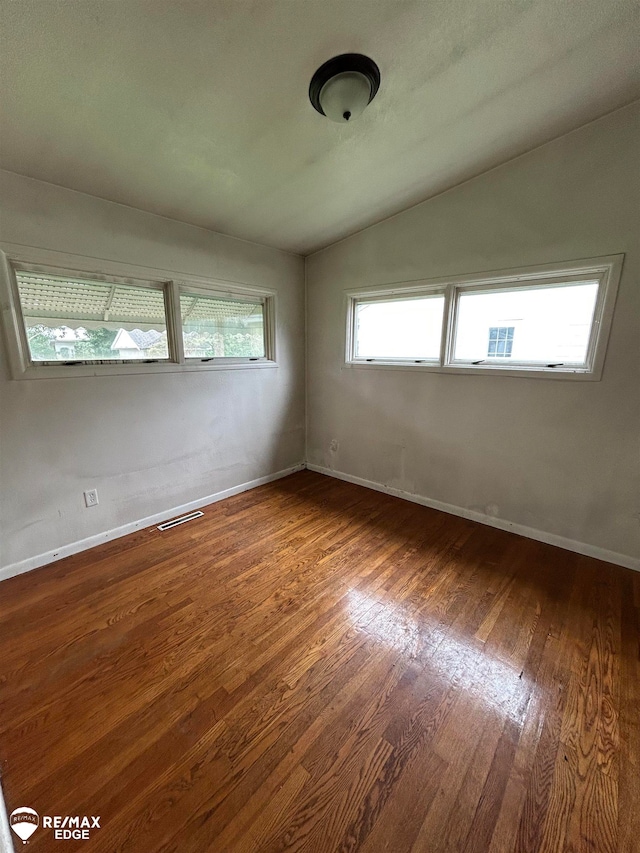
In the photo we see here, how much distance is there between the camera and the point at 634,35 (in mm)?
1460

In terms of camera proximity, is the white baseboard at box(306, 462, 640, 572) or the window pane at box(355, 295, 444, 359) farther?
the window pane at box(355, 295, 444, 359)

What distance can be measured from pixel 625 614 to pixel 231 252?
3723 millimetres

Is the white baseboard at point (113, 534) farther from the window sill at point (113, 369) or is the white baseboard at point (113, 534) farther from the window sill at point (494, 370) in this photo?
the window sill at point (494, 370)

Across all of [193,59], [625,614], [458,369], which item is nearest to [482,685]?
[625,614]

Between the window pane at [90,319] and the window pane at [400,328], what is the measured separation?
1.85 m

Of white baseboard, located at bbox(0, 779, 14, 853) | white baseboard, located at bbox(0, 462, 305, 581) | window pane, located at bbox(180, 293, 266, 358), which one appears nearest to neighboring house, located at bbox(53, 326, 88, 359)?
window pane, located at bbox(180, 293, 266, 358)

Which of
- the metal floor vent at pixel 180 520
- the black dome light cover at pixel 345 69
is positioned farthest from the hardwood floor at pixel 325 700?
the black dome light cover at pixel 345 69

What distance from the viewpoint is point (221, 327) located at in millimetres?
3045

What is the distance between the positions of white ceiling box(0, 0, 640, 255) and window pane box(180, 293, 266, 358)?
737mm

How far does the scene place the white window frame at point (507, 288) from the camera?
2.11 m

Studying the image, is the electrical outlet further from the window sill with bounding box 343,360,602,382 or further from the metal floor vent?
the window sill with bounding box 343,360,602,382

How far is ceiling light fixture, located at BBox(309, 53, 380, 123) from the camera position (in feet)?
4.68

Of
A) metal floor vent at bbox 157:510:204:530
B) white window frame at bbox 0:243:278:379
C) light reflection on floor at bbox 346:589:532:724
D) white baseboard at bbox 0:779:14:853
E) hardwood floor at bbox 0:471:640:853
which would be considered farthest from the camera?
metal floor vent at bbox 157:510:204:530

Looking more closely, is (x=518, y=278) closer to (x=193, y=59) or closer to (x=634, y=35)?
(x=634, y=35)
